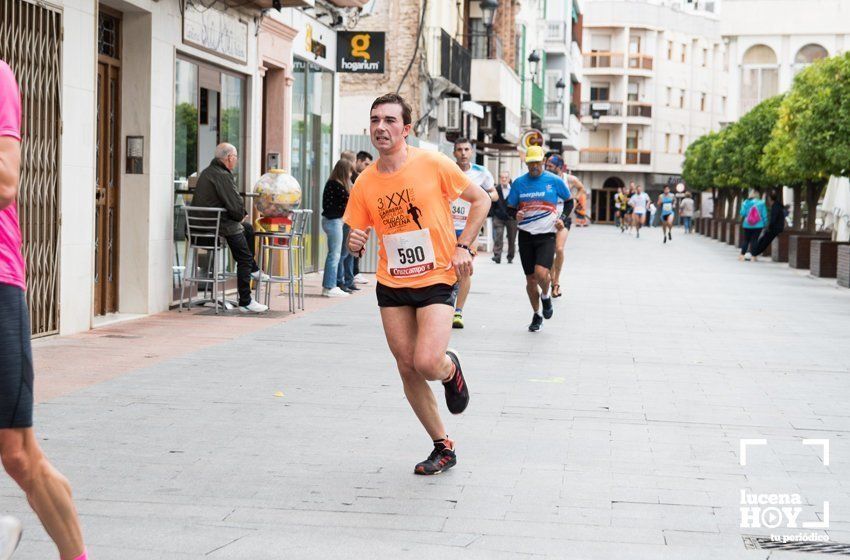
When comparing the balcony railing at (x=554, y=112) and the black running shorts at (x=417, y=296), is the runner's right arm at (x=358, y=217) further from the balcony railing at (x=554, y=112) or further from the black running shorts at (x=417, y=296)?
the balcony railing at (x=554, y=112)

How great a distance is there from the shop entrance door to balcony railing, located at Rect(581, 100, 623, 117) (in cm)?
7629

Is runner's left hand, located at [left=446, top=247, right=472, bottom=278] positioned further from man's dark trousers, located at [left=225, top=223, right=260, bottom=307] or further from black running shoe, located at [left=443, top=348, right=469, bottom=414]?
man's dark trousers, located at [left=225, top=223, right=260, bottom=307]

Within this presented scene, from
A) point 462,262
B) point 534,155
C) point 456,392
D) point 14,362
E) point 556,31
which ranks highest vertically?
point 556,31

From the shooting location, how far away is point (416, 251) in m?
6.57

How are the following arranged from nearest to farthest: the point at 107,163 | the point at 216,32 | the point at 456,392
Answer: the point at 456,392, the point at 107,163, the point at 216,32

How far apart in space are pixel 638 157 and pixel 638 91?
4.62 metres

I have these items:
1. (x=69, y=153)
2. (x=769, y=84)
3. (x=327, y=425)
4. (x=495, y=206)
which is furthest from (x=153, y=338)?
(x=769, y=84)

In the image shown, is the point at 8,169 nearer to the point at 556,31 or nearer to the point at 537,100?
the point at 537,100

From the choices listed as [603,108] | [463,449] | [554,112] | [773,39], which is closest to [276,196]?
[463,449]

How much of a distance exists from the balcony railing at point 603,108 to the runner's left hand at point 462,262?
8305 centimetres

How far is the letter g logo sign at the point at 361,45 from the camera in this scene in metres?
22.5

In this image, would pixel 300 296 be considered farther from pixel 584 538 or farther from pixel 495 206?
pixel 495 206

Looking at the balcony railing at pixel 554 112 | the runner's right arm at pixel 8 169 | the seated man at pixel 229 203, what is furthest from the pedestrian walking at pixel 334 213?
the balcony railing at pixel 554 112

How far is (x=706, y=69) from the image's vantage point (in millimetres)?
100562
